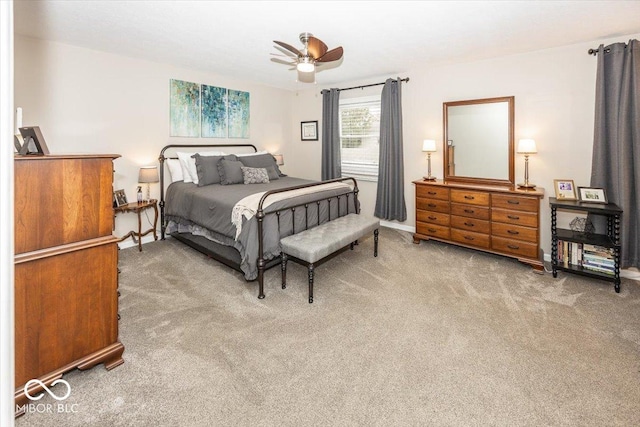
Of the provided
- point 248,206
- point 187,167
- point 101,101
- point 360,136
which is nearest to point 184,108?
point 187,167

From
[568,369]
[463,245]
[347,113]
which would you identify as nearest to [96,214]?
[568,369]

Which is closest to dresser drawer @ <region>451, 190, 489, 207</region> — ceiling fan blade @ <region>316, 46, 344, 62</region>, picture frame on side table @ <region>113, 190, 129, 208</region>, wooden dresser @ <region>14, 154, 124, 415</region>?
ceiling fan blade @ <region>316, 46, 344, 62</region>

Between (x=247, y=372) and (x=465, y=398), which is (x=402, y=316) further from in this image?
(x=247, y=372)

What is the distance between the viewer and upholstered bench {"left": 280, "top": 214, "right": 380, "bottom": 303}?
2.87 meters

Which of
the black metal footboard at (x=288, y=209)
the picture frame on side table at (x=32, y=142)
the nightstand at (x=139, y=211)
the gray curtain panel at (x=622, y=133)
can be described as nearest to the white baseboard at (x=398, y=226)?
the black metal footboard at (x=288, y=209)

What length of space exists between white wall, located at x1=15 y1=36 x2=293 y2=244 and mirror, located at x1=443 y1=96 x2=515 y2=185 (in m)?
3.69

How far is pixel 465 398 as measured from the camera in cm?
175

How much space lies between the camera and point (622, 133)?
3.20 m

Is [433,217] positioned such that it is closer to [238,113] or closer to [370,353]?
[370,353]

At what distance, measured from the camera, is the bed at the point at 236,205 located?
3049 mm

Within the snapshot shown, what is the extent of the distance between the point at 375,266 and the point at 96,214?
275 cm

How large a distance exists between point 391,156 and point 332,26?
95.1 inches

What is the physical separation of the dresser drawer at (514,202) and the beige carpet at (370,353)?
733mm

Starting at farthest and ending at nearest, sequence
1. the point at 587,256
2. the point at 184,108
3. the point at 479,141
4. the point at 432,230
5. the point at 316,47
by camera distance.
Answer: the point at 184,108, the point at 432,230, the point at 479,141, the point at 587,256, the point at 316,47
